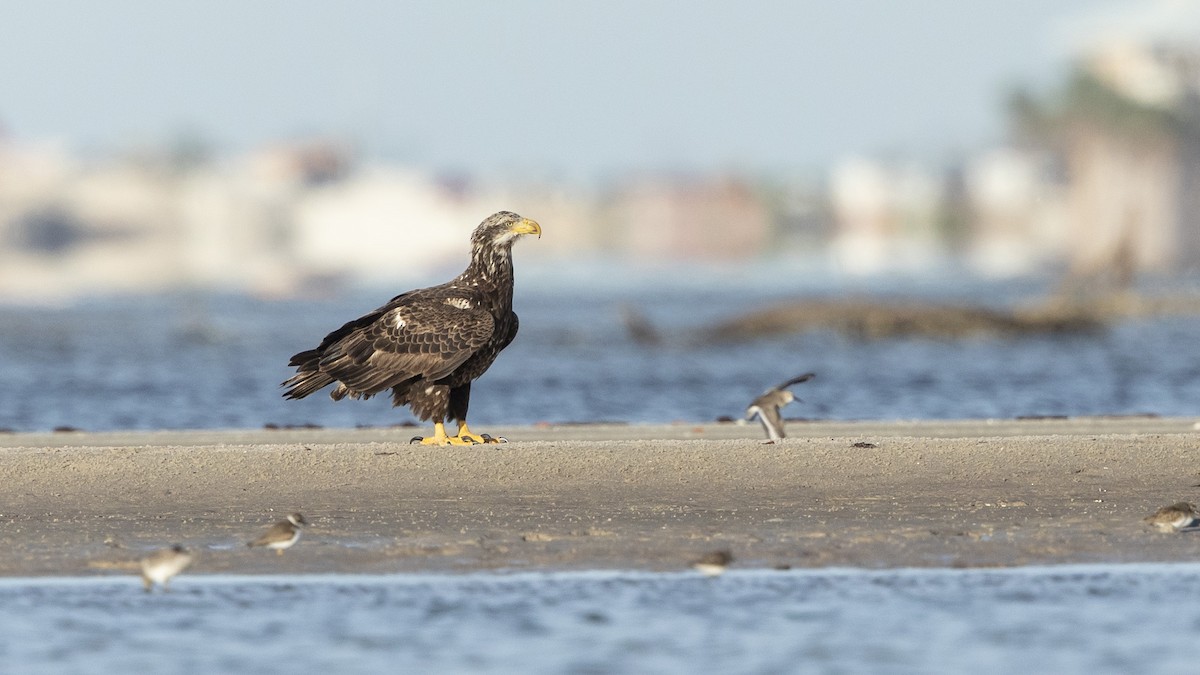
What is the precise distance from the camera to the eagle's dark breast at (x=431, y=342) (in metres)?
14.2

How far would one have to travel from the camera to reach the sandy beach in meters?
11.2

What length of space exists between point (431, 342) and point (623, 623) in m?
5.08

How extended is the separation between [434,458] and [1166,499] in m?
4.48

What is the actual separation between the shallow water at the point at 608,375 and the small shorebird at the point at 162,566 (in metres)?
13.4

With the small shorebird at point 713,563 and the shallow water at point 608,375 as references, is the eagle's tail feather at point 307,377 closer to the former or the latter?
the small shorebird at point 713,563

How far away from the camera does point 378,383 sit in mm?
14406

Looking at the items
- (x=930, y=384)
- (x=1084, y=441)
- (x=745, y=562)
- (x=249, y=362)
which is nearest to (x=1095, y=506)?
(x=1084, y=441)

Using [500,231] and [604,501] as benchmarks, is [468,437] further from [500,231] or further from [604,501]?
[604,501]

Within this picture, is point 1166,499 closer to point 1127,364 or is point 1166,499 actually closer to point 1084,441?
point 1084,441

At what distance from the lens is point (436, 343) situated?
14156 millimetres

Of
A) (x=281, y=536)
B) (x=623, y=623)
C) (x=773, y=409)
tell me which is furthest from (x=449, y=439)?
(x=623, y=623)

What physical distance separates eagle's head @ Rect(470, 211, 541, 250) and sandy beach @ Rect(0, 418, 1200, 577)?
1.34 meters

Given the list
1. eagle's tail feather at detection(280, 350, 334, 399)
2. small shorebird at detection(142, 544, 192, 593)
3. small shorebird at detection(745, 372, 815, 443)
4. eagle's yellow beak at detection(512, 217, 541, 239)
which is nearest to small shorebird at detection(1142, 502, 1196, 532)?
small shorebird at detection(745, 372, 815, 443)

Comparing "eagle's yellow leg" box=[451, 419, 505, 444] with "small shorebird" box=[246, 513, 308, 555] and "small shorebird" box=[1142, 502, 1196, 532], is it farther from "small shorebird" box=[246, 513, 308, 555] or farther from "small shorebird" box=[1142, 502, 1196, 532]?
"small shorebird" box=[1142, 502, 1196, 532]
